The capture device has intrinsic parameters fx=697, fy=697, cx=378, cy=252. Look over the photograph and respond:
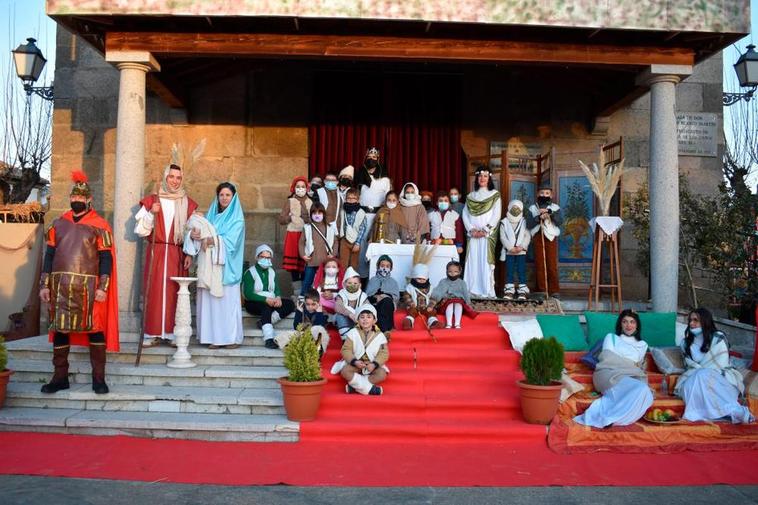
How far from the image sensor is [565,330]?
317 inches

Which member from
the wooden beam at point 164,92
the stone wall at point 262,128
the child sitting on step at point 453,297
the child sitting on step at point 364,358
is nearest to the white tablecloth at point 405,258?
the child sitting on step at point 453,297

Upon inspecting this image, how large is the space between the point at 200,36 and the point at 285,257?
310 centimetres

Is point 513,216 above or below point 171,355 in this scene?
above

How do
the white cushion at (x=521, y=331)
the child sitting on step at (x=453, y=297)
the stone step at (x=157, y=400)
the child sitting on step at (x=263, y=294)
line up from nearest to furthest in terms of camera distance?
the stone step at (x=157, y=400) → the white cushion at (x=521, y=331) → the child sitting on step at (x=453, y=297) → the child sitting on step at (x=263, y=294)

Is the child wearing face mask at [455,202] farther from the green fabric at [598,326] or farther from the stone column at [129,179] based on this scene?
the stone column at [129,179]

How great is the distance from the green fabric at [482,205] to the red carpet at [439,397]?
6.49 ft

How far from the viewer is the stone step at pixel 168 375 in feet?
23.2

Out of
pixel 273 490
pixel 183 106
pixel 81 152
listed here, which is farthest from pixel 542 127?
pixel 273 490

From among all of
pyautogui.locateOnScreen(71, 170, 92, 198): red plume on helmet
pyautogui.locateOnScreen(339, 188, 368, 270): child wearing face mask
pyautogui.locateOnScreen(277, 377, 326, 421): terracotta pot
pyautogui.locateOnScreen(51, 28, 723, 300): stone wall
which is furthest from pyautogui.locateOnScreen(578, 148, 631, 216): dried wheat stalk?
pyautogui.locateOnScreen(71, 170, 92, 198): red plume on helmet

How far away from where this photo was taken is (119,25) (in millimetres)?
8305

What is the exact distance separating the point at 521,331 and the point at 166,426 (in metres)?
3.98

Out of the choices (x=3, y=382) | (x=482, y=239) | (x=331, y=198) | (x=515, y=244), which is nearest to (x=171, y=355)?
(x=3, y=382)

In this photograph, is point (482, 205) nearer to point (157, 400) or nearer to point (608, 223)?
point (608, 223)

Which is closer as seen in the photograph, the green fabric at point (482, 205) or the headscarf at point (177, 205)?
the headscarf at point (177, 205)
